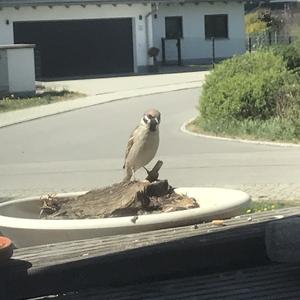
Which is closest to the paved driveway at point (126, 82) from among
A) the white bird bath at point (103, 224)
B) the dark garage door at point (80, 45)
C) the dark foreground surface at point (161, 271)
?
the dark garage door at point (80, 45)

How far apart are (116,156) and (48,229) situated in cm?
830

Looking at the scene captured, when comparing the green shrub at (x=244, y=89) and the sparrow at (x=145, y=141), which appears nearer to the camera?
the sparrow at (x=145, y=141)

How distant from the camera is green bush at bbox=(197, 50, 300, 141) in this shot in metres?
15.1

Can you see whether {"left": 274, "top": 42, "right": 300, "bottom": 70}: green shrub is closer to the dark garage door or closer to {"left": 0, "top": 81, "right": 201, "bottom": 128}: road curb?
{"left": 0, "top": 81, "right": 201, "bottom": 128}: road curb

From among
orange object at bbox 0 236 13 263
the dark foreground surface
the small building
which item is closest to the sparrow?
the dark foreground surface

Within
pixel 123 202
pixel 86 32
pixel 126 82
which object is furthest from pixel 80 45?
pixel 123 202

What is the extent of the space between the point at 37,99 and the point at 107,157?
11.7 meters

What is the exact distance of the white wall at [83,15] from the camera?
34.8m

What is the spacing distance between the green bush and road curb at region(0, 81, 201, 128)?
532 cm

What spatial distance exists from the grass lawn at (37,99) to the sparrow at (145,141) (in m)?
16.4

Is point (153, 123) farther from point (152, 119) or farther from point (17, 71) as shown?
point (17, 71)

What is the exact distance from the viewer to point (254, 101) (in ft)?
53.0

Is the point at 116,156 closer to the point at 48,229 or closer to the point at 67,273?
the point at 48,229

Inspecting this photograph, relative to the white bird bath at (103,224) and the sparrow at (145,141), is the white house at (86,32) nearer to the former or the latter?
the sparrow at (145,141)
